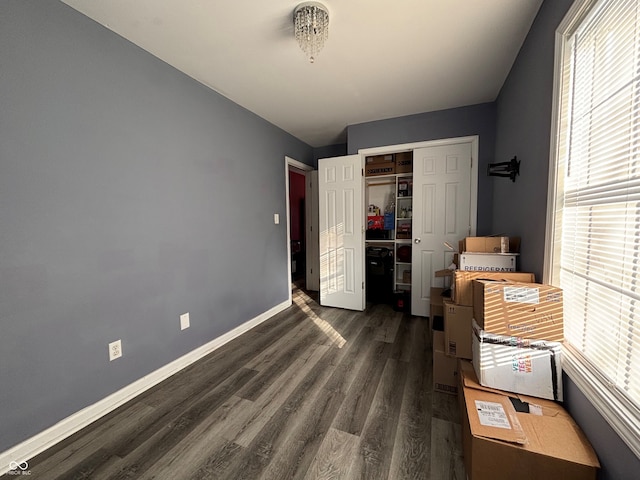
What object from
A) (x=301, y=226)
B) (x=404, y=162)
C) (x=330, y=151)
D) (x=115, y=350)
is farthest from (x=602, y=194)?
(x=301, y=226)

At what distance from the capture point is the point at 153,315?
1.88m

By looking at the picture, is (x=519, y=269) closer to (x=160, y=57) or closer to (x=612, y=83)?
(x=612, y=83)

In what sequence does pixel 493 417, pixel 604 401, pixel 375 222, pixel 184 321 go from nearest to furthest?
pixel 604 401, pixel 493 417, pixel 184 321, pixel 375 222

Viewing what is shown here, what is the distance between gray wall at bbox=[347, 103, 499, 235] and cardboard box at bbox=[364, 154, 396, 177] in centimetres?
42

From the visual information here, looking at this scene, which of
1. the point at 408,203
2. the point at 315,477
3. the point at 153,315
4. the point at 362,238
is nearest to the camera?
→ the point at 315,477

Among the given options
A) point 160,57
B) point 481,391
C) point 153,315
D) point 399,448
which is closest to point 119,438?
point 153,315

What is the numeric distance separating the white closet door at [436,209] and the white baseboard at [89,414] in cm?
248

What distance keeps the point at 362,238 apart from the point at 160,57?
8.77 ft

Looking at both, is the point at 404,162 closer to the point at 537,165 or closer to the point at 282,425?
the point at 537,165

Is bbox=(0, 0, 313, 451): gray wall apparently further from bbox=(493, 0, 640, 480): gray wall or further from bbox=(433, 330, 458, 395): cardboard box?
bbox=(493, 0, 640, 480): gray wall

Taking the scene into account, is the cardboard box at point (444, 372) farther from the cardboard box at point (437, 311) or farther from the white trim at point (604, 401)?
the white trim at point (604, 401)

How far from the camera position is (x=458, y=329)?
5.30 ft

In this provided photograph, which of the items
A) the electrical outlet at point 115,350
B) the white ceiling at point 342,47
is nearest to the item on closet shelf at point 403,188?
the white ceiling at point 342,47

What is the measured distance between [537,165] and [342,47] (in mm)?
1556
